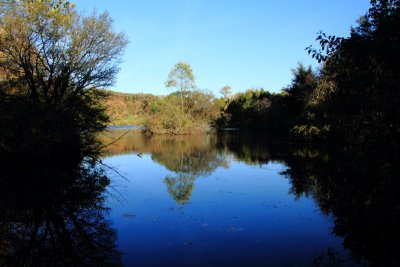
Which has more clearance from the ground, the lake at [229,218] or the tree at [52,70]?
the tree at [52,70]

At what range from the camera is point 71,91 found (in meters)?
19.7

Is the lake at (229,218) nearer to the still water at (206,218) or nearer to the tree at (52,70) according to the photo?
the still water at (206,218)

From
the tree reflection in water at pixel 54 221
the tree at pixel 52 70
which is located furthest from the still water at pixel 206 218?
the tree at pixel 52 70

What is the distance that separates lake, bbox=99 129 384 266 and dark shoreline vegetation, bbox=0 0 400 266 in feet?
0.73

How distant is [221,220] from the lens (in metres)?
8.78

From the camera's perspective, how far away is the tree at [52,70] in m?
16.1

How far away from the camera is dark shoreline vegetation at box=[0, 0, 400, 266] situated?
16.7 feet

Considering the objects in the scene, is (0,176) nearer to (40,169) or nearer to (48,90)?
(40,169)

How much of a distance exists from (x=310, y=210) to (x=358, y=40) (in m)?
5.73

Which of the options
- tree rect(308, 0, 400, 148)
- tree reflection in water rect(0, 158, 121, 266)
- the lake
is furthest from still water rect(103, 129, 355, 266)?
tree rect(308, 0, 400, 148)

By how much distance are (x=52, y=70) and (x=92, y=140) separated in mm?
5541

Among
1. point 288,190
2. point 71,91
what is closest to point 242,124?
point 71,91

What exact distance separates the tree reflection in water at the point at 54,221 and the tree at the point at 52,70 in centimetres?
297

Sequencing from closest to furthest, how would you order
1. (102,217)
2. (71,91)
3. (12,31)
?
(102,217) → (12,31) → (71,91)
